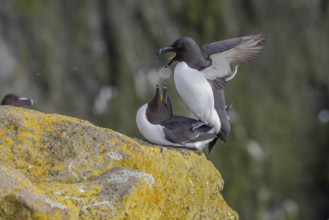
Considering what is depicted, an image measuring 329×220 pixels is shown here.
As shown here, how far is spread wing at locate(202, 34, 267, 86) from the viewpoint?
622 centimetres

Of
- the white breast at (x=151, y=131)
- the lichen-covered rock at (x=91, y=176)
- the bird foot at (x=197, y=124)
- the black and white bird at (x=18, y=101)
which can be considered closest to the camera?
the lichen-covered rock at (x=91, y=176)

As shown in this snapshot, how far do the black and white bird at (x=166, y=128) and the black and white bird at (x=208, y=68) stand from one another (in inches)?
3.7

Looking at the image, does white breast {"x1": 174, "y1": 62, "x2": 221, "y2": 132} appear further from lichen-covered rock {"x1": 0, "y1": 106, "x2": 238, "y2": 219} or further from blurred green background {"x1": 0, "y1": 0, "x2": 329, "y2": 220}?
blurred green background {"x1": 0, "y1": 0, "x2": 329, "y2": 220}

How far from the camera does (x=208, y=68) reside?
634 centimetres

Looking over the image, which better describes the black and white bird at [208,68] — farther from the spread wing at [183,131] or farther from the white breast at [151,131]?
the white breast at [151,131]

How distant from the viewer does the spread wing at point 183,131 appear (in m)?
5.90

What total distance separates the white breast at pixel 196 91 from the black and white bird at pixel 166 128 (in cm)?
10

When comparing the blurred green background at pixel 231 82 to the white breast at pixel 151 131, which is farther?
the blurred green background at pixel 231 82

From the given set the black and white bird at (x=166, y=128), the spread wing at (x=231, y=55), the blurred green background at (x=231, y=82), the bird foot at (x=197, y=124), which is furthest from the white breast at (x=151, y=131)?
the blurred green background at (x=231, y=82)

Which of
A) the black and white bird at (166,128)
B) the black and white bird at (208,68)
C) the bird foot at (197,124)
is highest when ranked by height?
the black and white bird at (208,68)

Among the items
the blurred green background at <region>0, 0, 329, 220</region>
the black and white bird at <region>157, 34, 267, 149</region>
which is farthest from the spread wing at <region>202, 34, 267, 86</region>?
the blurred green background at <region>0, 0, 329, 220</region>

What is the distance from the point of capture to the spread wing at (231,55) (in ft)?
20.4

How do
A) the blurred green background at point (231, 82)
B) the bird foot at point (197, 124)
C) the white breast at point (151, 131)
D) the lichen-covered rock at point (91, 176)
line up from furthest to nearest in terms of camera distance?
1. the blurred green background at point (231, 82)
2. the bird foot at point (197, 124)
3. the white breast at point (151, 131)
4. the lichen-covered rock at point (91, 176)

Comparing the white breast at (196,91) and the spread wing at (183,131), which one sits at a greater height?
the white breast at (196,91)
